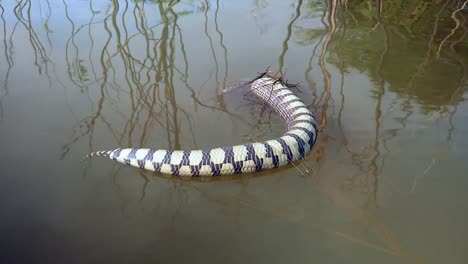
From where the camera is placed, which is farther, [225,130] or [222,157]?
[225,130]

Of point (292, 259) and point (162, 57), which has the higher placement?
point (162, 57)

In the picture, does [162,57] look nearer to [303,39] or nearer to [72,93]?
[72,93]

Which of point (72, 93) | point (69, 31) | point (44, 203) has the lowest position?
point (44, 203)

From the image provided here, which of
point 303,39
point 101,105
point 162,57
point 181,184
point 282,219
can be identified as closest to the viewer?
point 282,219

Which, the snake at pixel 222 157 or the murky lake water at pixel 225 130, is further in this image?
the snake at pixel 222 157

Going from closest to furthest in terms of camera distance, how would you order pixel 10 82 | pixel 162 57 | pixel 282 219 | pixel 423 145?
pixel 282 219 → pixel 423 145 → pixel 10 82 → pixel 162 57

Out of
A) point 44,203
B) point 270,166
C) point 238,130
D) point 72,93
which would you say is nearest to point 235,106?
point 238,130

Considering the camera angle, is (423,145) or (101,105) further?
(101,105)

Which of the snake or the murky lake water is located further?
the snake
